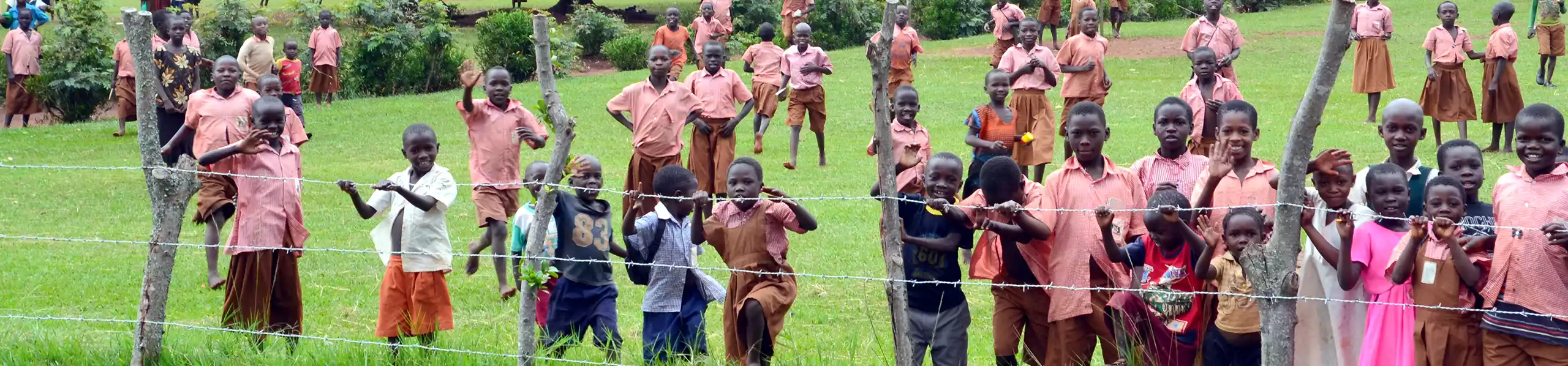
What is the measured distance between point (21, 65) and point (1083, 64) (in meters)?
13.1

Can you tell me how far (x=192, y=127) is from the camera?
7879mm

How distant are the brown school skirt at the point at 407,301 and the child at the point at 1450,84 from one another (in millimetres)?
9763

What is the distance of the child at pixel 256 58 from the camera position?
644 inches

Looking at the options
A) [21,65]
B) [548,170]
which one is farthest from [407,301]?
[21,65]

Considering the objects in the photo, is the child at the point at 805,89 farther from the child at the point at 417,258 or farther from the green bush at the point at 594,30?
the green bush at the point at 594,30

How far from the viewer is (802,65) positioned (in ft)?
44.1

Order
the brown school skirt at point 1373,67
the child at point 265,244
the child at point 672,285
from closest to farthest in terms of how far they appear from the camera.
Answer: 1. the child at point 672,285
2. the child at point 265,244
3. the brown school skirt at point 1373,67

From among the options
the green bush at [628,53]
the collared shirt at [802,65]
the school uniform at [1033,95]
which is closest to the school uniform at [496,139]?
the school uniform at [1033,95]

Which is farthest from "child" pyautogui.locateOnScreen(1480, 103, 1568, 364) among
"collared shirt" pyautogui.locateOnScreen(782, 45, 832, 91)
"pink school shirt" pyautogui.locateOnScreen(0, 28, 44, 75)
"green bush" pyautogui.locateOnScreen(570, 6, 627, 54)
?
"green bush" pyautogui.locateOnScreen(570, 6, 627, 54)

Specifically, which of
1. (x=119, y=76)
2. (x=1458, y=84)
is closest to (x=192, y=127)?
(x=119, y=76)

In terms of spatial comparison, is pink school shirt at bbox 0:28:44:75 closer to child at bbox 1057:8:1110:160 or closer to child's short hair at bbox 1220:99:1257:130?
child at bbox 1057:8:1110:160

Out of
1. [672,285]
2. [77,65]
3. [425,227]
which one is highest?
[77,65]

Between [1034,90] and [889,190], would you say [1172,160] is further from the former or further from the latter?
[1034,90]

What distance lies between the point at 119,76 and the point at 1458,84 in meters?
13.0
